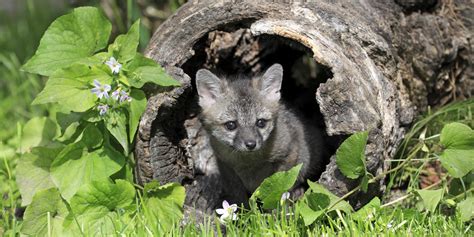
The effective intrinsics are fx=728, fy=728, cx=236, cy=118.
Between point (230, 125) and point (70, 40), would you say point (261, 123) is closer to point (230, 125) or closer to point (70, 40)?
point (230, 125)

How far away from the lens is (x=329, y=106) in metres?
4.41

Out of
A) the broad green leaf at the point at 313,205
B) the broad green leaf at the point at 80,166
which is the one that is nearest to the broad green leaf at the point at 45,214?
the broad green leaf at the point at 80,166

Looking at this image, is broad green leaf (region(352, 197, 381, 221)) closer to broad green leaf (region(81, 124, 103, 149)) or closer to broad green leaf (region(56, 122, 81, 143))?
broad green leaf (region(81, 124, 103, 149))

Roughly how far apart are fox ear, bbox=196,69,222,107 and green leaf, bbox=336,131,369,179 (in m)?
1.28

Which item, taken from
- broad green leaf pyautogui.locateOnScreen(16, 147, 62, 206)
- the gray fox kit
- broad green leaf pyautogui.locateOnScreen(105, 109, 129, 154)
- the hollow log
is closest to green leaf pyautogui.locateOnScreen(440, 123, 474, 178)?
the hollow log

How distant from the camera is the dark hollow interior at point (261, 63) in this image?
5.45 metres

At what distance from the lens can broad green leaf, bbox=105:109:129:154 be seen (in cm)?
446

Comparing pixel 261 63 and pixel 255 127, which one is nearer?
pixel 255 127

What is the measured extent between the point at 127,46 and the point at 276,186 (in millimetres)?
1299

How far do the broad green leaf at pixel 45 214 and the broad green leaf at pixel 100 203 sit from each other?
0.23m

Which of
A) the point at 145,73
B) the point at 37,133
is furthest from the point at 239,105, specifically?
the point at 37,133

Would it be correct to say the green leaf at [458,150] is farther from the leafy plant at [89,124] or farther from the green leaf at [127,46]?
the green leaf at [127,46]

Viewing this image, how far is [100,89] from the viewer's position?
4.45m

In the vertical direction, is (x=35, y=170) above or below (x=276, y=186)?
above
